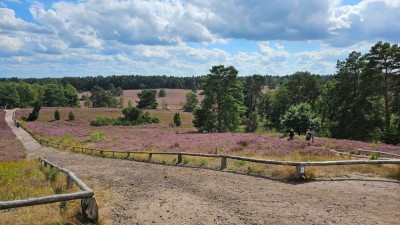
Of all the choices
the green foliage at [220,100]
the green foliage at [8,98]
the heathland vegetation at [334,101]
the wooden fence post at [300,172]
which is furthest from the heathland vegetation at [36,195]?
→ the green foliage at [8,98]

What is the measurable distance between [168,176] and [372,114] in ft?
150

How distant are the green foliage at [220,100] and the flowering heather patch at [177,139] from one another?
4.02 metres

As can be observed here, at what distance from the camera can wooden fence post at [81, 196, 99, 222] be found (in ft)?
27.5

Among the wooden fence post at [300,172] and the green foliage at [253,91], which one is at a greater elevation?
the green foliage at [253,91]

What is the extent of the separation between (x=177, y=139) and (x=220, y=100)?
26.2 metres

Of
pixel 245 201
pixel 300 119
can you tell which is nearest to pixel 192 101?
pixel 300 119

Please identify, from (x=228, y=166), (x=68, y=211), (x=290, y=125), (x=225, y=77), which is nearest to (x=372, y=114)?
(x=290, y=125)

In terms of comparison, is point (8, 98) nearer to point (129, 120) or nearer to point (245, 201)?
point (129, 120)

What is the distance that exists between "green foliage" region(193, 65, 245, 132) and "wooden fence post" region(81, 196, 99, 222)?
53.4 metres

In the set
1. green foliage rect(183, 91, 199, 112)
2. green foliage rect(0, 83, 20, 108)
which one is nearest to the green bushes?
green foliage rect(183, 91, 199, 112)

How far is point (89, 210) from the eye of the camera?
838 centimetres

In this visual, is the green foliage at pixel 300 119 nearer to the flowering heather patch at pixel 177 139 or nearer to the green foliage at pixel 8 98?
the flowering heather patch at pixel 177 139

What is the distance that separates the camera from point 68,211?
8.90 m

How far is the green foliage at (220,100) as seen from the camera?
62906mm
